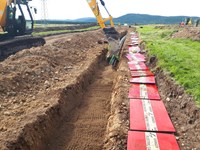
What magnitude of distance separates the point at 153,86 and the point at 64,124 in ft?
14.5

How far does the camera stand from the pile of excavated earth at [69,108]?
Result: 281 inches

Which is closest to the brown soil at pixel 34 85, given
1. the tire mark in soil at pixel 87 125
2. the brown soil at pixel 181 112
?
the tire mark in soil at pixel 87 125

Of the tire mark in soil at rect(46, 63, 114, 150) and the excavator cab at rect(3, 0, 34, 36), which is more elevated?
the excavator cab at rect(3, 0, 34, 36)

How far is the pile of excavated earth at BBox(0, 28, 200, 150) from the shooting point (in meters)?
7.14

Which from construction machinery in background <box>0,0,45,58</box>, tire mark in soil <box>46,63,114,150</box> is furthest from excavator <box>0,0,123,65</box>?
tire mark in soil <box>46,63,114,150</box>

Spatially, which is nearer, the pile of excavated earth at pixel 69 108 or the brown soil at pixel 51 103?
the pile of excavated earth at pixel 69 108

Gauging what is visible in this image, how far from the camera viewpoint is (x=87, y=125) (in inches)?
345

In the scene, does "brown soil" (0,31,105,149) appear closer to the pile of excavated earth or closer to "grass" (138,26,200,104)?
the pile of excavated earth

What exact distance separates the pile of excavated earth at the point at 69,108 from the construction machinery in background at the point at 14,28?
375cm

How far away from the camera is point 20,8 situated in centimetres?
1831

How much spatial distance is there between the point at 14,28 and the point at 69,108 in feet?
35.0

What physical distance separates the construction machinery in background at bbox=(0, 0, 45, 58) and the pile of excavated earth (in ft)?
12.3

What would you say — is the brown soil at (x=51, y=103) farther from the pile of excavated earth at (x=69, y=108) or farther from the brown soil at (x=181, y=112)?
A: the brown soil at (x=181, y=112)

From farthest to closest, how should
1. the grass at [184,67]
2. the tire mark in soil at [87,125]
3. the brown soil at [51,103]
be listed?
the grass at [184,67] → the tire mark in soil at [87,125] → the brown soil at [51,103]
